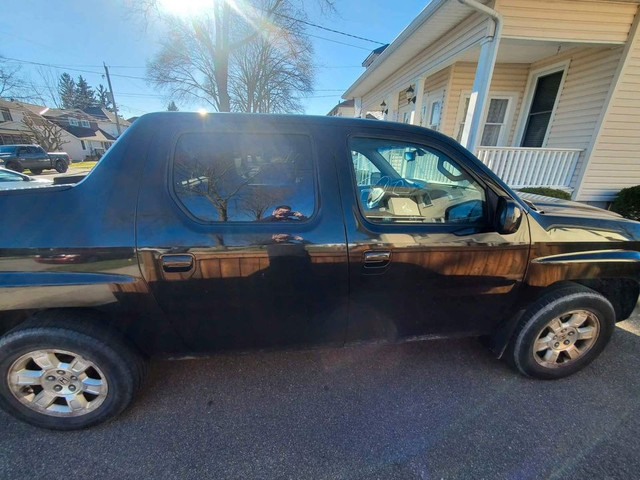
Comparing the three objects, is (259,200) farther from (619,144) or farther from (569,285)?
(619,144)

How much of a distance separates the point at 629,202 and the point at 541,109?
2.79 metres

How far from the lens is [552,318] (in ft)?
6.51

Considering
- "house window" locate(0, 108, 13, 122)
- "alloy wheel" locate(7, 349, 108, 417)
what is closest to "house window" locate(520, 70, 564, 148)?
"alloy wheel" locate(7, 349, 108, 417)

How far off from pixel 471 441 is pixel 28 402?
2.64 m

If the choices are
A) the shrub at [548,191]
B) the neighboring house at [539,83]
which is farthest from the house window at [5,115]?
the shrub at [548,191]

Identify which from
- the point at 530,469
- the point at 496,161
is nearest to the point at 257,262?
the point at 530,469

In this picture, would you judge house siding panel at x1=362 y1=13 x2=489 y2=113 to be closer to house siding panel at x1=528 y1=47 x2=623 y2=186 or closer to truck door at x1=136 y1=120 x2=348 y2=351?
house siding panel at x1=528 y1=47 x2=623 y2=186

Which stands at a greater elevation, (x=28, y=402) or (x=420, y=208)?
(x=420, y=208)

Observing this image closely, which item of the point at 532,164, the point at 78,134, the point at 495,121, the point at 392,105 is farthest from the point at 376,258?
the point at 78,134

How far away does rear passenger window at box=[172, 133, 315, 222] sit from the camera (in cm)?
157

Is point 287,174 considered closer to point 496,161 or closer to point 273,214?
point 273,214

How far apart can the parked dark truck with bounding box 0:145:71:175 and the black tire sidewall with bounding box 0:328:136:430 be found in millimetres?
25821

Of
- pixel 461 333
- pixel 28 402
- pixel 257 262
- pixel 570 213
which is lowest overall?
pixel 28 402

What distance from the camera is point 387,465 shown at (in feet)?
5.07
